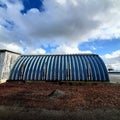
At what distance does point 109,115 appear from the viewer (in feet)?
36.1

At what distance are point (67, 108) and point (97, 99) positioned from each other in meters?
3.50

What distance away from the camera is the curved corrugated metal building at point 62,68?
77.5 ft

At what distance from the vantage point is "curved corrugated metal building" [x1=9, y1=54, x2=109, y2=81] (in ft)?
77.5

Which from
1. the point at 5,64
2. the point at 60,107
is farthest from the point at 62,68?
the point at 60,107

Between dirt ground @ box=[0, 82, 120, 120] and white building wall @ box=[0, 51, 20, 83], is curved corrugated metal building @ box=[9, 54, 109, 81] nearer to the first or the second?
white building wall @ box=[0, 51, 20, 83]

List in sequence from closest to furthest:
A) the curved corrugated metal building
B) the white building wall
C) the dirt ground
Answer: the dirt ground → the curved corrugated metal building → the white building wall

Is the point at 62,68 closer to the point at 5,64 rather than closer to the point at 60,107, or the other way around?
the point at 5,64

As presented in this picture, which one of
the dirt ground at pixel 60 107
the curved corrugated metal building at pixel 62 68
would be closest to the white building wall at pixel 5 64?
the curved corrugated metal building at pixel 62 68

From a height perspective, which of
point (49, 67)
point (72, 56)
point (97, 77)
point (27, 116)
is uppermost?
point (72, 56)

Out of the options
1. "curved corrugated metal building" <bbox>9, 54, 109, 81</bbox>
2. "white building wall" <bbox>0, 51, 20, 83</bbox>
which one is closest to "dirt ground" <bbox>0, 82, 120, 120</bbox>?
"curved corrugated metal building" <bbox>9, 54, 109, 81</bbox>

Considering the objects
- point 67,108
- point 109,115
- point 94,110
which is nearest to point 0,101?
point 67,108

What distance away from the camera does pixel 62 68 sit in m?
24.7

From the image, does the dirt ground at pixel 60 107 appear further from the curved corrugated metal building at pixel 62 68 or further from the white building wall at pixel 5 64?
the white building wall at pixel 5 64

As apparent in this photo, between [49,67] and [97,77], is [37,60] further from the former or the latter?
[97,77]
